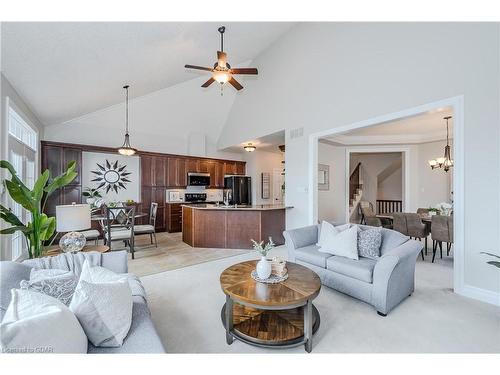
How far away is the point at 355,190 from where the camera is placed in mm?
8461

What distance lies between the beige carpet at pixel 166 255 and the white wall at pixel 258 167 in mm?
3494

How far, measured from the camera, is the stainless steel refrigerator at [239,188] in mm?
7777

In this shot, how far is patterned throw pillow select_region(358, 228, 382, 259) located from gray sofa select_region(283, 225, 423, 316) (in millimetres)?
73

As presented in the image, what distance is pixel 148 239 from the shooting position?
5758 mm

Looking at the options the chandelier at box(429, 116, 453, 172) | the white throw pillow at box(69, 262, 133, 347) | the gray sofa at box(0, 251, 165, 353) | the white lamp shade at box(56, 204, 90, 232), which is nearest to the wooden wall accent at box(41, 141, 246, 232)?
the white lamp shade at box(56, 204, 90, 232)

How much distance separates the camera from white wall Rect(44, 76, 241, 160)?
586 centimetres

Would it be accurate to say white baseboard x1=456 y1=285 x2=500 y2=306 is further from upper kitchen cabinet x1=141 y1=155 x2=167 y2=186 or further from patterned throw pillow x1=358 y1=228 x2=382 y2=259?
upper kitchen cabinet x1=141 y1=155 x2=167 y2=186

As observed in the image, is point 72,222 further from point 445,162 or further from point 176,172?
point 445,162

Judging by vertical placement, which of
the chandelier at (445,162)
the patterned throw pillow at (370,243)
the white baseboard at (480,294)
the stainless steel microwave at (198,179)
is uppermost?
the chandelier at (445,162)

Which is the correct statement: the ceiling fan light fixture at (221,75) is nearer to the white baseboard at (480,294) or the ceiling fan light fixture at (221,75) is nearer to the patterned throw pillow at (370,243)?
the patterned throw pillow at (370,243)

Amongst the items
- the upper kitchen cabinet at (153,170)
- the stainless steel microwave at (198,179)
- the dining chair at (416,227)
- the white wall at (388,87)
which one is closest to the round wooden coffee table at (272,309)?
the white wall at (388,87)

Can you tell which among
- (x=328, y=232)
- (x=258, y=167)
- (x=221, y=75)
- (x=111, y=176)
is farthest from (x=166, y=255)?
(x=258, y=167)

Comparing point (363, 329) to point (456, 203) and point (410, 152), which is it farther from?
point (410, 152)

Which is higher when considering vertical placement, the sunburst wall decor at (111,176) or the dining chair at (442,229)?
Answer: the sunburst wall decor at (111,176)
